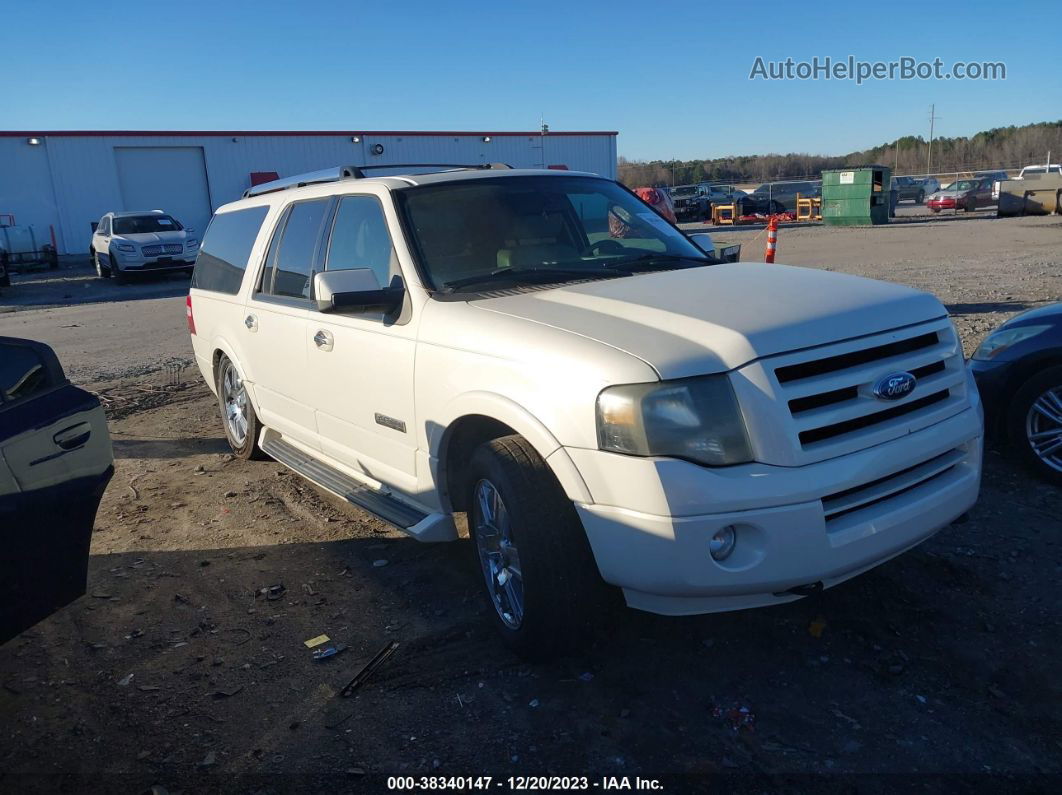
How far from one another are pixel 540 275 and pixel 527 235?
1.18 ft

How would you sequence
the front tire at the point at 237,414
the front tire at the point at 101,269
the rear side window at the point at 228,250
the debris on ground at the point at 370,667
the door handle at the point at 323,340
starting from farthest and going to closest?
1. the front tire at the point at 101,269
2. the front tire at the point at 237,414
3. the rear side window at the point at 228,250
4. the door handle at the point at 323,340
5. the debris on ground at the point at 370,667

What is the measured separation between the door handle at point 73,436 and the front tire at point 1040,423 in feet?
16.1

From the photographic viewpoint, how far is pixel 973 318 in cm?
988

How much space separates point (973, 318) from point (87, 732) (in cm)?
982

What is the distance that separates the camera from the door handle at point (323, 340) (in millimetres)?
4555

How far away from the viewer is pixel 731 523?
279 cm

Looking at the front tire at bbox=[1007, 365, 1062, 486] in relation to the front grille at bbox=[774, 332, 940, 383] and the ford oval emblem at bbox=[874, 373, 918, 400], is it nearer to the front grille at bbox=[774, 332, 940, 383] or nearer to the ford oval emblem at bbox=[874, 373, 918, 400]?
the front grille at bbox=[774, 332, 940, 383]

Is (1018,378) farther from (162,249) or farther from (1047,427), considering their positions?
(162,249)

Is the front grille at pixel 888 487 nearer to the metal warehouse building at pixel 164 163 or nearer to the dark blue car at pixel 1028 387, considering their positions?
the dark blue car at pixel 1028 387

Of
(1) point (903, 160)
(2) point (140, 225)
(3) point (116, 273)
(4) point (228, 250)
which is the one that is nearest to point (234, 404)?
(4) point (228, 250)

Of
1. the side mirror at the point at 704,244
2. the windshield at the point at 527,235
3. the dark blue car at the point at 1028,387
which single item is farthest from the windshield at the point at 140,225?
the dark blue car at the point at 1028,387

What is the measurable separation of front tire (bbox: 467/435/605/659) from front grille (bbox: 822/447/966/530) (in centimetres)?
90

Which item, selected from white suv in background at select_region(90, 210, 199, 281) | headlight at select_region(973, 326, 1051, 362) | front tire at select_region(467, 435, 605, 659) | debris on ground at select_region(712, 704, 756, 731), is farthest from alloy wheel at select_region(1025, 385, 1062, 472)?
white suv in background at select_region(90, 210, 199, 281)

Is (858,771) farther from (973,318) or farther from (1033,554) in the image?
(973,318)
